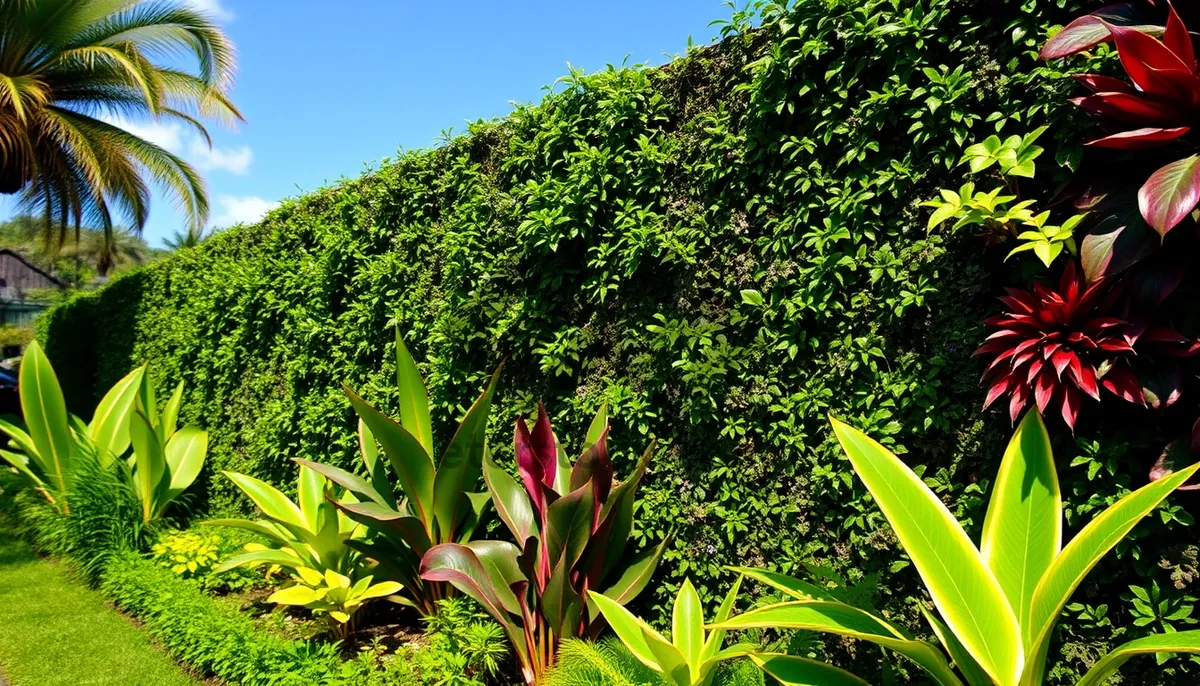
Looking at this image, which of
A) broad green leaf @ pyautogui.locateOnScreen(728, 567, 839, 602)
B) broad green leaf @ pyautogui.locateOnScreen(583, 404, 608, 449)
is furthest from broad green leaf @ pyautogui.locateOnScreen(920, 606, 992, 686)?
broad green leaf @ pyautogui.locateOnScreen(583, 404, 608, 449)

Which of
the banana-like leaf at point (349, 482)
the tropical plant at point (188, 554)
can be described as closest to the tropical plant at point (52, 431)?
the tropical plant at point (188, 554)

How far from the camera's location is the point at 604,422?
3305 mm

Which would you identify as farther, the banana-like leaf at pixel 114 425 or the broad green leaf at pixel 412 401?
the banana-like leaf at pixel 114 425

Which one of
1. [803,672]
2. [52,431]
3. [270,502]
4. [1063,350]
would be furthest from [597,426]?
[52,431]

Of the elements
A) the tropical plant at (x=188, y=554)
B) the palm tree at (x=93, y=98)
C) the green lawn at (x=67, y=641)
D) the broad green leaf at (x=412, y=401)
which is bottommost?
the green lawn at (x=67, y=641)

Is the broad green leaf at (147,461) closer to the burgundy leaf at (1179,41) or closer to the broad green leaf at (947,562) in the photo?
the broad green leaf at (947,562)

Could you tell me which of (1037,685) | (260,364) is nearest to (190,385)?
(260,364)

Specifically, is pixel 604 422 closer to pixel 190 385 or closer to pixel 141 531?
pixel 141 531

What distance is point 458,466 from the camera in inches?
146

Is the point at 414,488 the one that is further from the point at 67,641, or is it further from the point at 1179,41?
the point at 1179,41

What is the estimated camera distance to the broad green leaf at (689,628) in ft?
8.07

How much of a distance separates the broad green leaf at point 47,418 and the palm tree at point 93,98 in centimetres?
453

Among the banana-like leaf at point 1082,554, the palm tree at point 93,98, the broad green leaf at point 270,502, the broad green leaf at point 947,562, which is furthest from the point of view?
the palm tree at point 93,98

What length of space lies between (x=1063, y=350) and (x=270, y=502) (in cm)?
403
